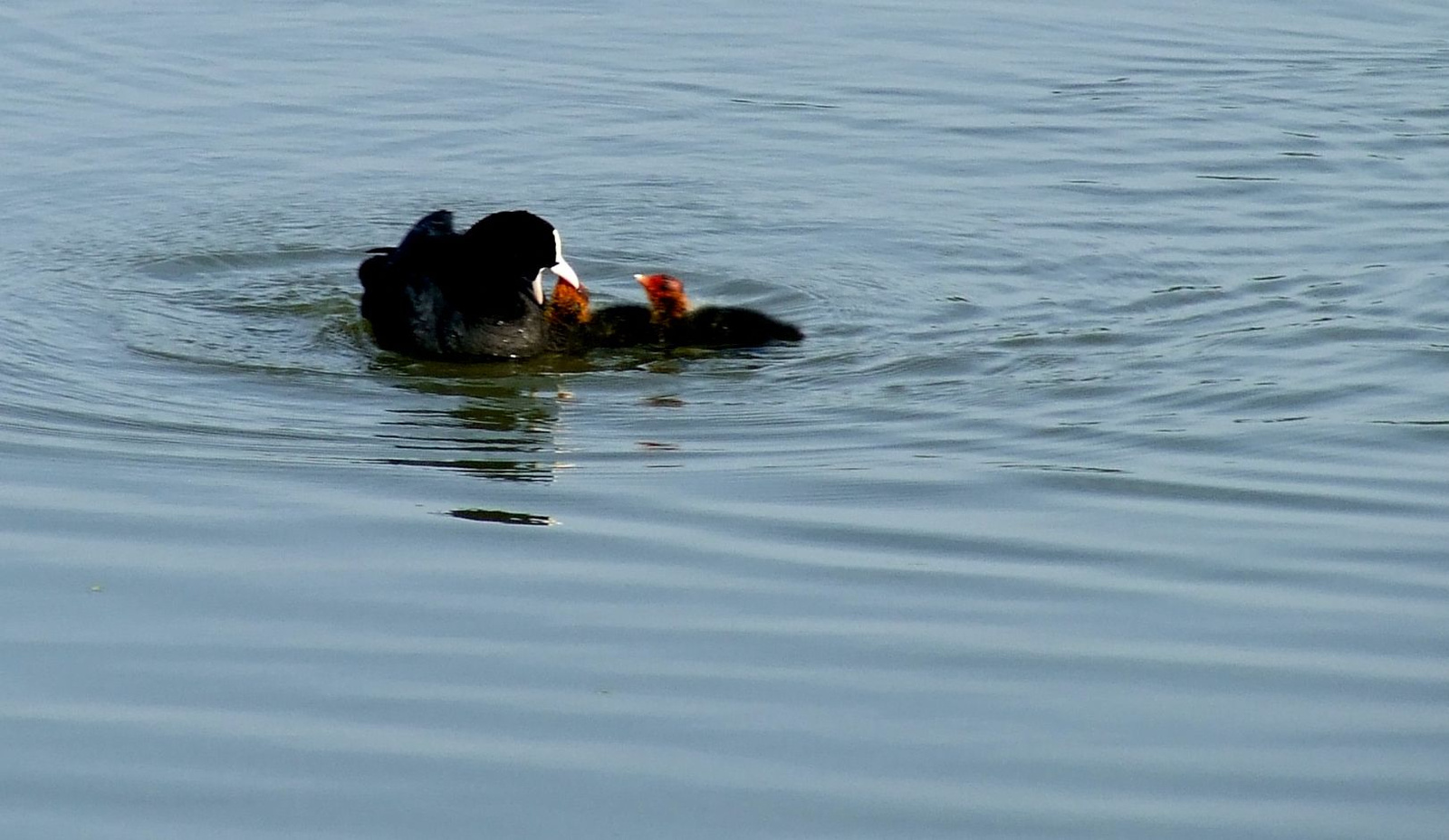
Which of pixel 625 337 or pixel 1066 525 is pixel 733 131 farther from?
pixel 1066 525

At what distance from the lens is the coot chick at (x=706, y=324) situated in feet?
32.9

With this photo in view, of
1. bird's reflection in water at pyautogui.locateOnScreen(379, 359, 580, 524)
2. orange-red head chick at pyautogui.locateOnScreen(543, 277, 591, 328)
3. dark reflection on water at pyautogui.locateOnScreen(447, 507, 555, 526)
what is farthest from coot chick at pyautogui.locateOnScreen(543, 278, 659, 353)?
dark reflection on water at pyautogui.locateOnScreen(447, 507, 555, 526)

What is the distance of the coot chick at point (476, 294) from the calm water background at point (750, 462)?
0.88 ft

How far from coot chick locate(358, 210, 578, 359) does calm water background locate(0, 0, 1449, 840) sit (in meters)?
0.27

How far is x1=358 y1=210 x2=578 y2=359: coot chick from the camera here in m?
10.1

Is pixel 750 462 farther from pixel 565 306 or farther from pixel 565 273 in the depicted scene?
pixel 565 306

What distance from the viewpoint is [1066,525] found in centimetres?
694

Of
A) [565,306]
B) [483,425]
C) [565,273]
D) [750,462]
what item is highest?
[565,273]

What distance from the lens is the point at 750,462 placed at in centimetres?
790

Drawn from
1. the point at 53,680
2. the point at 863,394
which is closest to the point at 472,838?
the point at 53,680

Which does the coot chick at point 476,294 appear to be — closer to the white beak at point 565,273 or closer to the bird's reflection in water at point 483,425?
the white beak at point 565,273

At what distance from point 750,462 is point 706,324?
225cm

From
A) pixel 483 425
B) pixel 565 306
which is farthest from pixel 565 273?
pixel 483 425

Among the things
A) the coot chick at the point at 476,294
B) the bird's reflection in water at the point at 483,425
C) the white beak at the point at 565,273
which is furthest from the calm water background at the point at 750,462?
the white beak at the point at 565,273
